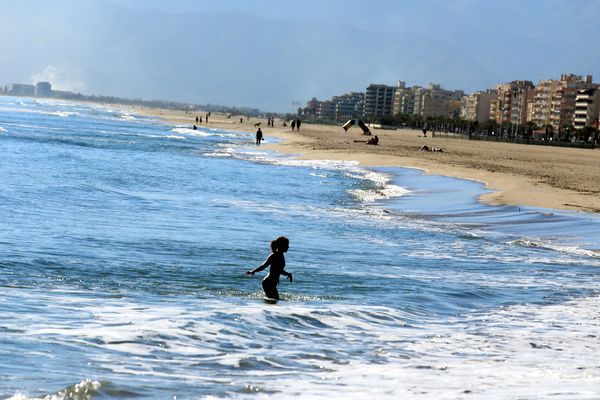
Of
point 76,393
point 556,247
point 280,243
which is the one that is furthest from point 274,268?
point 556,247

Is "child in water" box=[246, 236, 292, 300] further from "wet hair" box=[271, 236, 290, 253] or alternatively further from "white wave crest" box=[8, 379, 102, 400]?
"white wave crest" box=[8, 379, 102, 400]

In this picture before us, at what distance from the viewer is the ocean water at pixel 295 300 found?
865cm

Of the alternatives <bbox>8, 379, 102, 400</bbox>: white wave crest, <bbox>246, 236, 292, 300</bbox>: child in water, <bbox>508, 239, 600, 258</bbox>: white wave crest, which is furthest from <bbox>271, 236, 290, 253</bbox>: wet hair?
<bbox>508, 239, 600, 258</bbox>: white wave crest

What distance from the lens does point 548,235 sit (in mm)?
21812

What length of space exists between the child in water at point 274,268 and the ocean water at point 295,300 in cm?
23

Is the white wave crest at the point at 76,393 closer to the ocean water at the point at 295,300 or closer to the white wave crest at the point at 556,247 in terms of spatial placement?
the ocean water at the point at 295,300

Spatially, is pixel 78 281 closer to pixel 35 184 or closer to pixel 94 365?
pixel 94 365

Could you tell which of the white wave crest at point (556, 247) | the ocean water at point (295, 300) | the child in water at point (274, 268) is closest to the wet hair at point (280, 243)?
the child in water at point (274, 268)

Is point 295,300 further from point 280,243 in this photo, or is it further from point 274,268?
point 280,243

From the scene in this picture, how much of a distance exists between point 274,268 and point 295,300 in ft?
1.90

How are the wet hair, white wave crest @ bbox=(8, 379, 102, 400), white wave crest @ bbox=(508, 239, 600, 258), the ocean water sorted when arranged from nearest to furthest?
white wave crest @ bbox=(8, 379, 102, 400)
the ocean water
the wet hair
white wave crest @ bbox=(508, 239, 600, 258)

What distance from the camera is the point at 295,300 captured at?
13.1 metres

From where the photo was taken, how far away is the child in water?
492 inches

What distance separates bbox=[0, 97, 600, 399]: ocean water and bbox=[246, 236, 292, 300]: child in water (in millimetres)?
227
